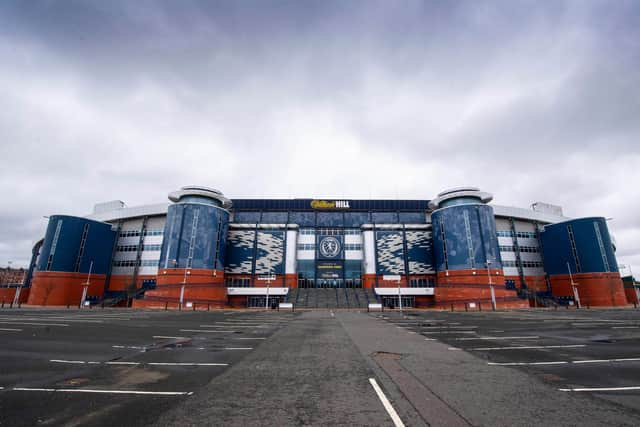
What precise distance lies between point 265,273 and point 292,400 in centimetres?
6151

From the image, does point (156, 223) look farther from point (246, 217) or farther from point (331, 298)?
point (331, 298)

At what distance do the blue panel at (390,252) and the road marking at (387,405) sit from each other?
6054 cm

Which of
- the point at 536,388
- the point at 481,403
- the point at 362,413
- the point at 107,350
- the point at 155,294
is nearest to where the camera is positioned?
the point at 362,413

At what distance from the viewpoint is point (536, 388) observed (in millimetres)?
6684

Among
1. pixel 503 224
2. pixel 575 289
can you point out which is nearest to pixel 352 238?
pixel 503 224

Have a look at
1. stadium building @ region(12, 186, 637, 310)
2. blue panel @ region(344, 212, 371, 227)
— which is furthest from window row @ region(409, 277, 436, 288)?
blue panel @ region(344, 212, 371, 227)

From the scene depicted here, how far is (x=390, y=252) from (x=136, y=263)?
5940 centimetres

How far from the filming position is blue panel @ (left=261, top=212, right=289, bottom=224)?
74438 millimetres

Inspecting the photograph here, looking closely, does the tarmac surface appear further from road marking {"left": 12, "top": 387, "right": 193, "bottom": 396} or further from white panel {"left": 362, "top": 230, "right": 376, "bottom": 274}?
white panel {"left": 362, "top": 230, "right": 376, "bottom": 274}

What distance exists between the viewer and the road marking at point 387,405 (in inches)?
185

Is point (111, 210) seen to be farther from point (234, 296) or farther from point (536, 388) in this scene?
point (536, 388)

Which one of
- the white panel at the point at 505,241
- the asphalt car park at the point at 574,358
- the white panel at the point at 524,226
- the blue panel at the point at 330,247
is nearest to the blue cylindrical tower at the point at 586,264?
the white panel at the point at 524,226

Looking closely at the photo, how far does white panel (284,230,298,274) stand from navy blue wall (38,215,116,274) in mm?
41046

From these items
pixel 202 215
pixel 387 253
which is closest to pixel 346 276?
pixel 387 253
